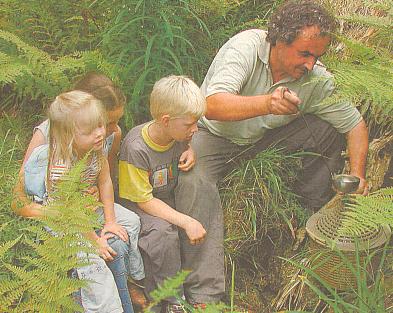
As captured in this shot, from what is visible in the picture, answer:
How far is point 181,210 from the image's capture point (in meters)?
3.21

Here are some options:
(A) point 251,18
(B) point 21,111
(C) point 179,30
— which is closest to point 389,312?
(C) point 179,30

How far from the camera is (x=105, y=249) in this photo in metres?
2.76

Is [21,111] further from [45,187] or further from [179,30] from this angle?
[45,187]

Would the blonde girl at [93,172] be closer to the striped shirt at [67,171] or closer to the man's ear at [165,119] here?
the striped shirt at [67,171]

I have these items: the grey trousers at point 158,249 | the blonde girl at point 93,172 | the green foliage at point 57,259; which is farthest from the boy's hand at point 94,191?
the green foliage at point 57,259

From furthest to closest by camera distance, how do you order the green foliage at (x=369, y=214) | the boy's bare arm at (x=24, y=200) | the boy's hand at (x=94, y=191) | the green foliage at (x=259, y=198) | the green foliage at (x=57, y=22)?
the green foliage at (x=57, y=22), the green foliage at (x=259, y=198), the boy's hand at (x=94, y=191), the boy's bare arm at (x=24, y=200), the green foliage at (x=369, y=214)

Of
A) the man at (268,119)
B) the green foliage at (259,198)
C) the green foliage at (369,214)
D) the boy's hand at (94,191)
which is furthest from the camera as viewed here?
the green foliage at (259,198)

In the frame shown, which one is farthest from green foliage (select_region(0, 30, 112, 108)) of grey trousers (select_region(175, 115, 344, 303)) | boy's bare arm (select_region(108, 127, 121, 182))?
grey trousers (select_region(175, 115, 344, 303))

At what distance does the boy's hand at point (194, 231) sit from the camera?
9.90 feet

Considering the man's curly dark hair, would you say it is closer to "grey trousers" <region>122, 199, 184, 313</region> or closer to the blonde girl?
the blonde girl

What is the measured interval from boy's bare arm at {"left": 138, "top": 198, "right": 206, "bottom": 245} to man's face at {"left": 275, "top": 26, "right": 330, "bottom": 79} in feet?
3.21

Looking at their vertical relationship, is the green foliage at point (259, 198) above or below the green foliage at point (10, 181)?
below

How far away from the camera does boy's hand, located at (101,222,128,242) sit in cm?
283

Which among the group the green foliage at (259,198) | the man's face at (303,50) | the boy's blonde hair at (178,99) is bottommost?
the green foliage at (259,198)
